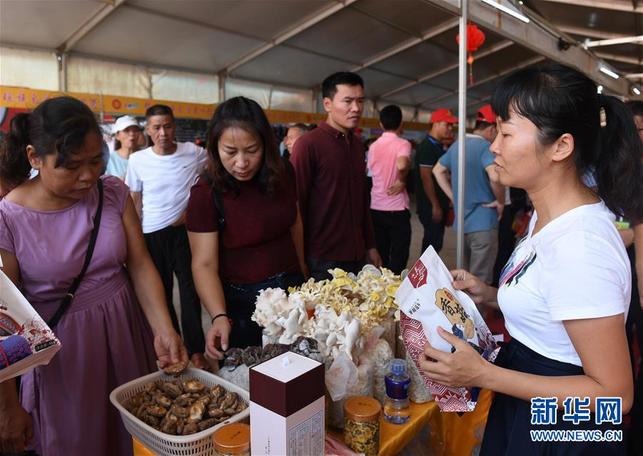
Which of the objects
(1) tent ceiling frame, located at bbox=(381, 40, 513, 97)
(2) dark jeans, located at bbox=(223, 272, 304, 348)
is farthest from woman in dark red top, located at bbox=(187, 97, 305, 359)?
(1) tent ceiling frame, located at bbox=(381, 40, 513, 97)

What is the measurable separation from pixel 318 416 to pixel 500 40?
9.13 meters

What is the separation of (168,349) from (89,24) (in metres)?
4.64

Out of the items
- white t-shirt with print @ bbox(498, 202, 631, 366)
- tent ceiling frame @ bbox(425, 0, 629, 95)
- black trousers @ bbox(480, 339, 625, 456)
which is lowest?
black trousers @ bbox(480, 339, 625, 456)

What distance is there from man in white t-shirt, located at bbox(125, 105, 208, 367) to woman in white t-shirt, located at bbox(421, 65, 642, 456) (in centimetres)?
225

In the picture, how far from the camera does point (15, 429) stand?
3.68 feet

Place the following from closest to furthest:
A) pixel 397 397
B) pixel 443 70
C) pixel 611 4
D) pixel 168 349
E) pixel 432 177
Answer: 1. pixel 397 397
2. pixel 168 349
3. pixel 432 177
4. pixel 611 4
5. pixel 443 70

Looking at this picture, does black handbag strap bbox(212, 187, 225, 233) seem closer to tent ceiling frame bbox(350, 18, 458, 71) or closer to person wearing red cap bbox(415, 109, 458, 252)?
person wearing red cap bbox(415, 109, 458, 252)

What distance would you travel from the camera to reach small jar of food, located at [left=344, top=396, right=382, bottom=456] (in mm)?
997

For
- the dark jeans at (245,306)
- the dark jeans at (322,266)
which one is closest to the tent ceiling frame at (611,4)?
the dark jeans at (322,266)

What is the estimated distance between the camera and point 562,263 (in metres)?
0.86

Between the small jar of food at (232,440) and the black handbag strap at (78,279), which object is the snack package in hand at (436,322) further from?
the black handbag strap at (78,279)

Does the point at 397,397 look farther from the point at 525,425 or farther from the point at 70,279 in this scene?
the point at 70,279

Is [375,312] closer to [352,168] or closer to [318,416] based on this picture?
[318,416]

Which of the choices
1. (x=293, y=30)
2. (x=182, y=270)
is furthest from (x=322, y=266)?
(x=293, y=30)
